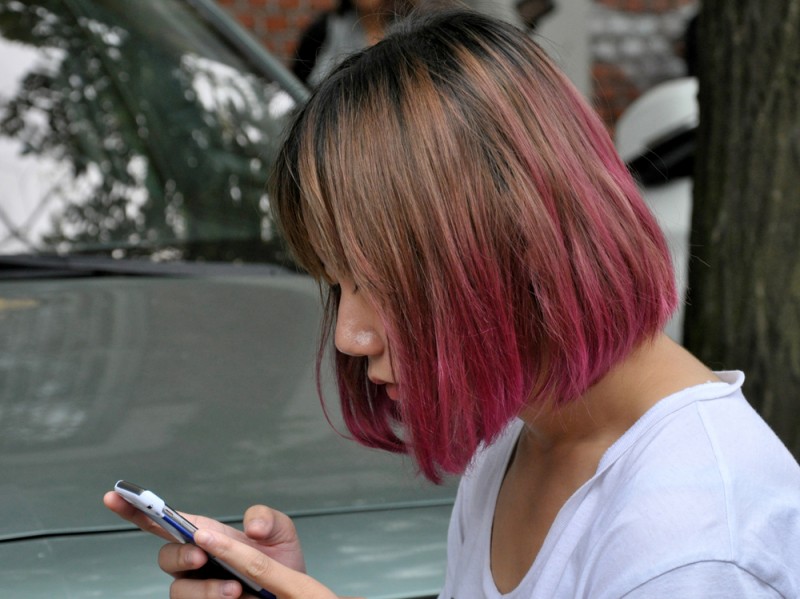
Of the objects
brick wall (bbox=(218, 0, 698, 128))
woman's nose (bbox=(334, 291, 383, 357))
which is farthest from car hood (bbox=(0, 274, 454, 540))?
brick wall (bbox=(218, 0, 698, 128))

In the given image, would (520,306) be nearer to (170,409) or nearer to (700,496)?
(700,496)

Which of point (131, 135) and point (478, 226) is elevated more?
point (478, 226)

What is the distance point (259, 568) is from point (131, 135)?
5.65ft

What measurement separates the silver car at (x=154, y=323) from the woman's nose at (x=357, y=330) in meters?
0.36

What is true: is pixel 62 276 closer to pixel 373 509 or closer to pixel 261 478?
pixel 261 478

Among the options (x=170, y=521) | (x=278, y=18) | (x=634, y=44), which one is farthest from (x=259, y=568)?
(x=634, y=44)

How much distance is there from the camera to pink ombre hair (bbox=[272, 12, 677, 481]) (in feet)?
3.75

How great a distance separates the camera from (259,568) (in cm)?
115

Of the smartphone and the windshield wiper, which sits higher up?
the smartphone

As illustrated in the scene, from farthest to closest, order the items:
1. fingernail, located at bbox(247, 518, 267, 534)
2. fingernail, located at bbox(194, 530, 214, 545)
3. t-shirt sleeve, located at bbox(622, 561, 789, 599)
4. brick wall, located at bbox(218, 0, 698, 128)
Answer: brick wall, located at bbox(218, 0, 698, 128) < fingernail, located at bbox(247, 518, 267, 534) < fingernail, located at bbox(194, 530, 214, 545) < t-shirt sleeve, located at bbox(622, 561, 789, 599)

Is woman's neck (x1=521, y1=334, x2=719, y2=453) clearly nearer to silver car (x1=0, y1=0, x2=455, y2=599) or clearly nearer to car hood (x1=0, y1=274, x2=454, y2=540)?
silver car (x1=0, y1=0, x2=455, y2=599)

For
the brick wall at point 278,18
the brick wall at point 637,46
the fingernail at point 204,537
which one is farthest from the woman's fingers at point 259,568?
the brick wall at point 637,46

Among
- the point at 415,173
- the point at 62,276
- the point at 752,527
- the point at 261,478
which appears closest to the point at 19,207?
the point at 62,276

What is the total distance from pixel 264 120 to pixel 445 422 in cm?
178
